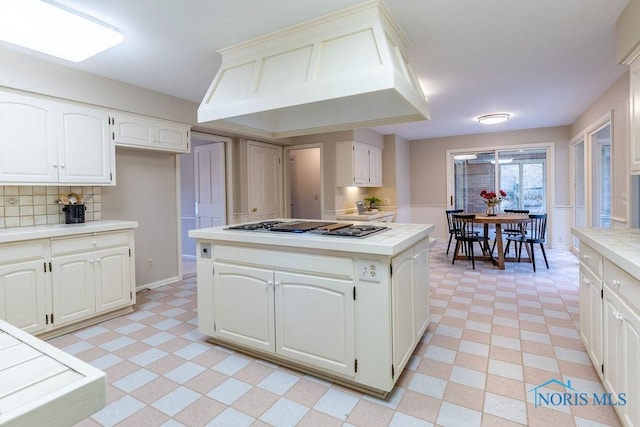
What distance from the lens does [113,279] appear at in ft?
10.4

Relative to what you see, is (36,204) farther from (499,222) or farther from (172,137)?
(499,222)

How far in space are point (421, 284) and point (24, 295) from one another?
3061 mm

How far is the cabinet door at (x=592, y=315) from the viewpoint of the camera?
6.36 feet

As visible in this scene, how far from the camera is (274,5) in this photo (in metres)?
2.14

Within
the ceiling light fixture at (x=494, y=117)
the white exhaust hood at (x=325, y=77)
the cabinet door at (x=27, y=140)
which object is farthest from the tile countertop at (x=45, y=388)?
the ceiling light fixture at (x=494, y=117)

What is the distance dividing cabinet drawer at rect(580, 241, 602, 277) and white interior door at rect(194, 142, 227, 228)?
14.5 ft

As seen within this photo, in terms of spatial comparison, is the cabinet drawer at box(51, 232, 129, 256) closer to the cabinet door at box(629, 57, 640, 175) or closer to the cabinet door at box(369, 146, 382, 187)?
the cabinet door at box(629, 57, 640, 175)

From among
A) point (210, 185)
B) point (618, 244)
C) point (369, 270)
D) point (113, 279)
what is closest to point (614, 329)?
point (618, 244)

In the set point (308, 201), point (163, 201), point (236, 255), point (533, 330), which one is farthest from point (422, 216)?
point (236, 255)

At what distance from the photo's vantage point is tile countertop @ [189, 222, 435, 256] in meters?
1.83

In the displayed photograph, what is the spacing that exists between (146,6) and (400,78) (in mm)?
1680

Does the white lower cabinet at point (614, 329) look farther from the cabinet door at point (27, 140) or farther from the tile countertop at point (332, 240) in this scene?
the cabinet door at point (27, 140)

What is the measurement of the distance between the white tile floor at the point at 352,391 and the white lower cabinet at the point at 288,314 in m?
0.16

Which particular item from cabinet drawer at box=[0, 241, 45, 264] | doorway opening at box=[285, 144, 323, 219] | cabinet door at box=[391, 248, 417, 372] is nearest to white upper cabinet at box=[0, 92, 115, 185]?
cabinet drawer at box=[0, 241, 45, 264]
